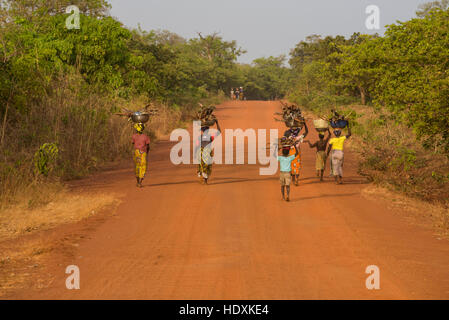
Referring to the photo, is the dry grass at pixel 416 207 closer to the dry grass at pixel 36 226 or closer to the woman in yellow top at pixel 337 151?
the woman in yellow top at pixel 337 151

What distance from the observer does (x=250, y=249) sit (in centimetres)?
773

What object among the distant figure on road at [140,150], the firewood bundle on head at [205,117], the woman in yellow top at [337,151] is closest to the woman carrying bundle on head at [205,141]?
the firewood bundle on head at [205,117]

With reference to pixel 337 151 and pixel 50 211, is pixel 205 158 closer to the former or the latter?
pixel 337 151

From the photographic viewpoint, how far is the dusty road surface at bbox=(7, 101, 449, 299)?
19.9ft

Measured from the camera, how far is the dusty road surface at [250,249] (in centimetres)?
606

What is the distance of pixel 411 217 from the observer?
33.9 ft

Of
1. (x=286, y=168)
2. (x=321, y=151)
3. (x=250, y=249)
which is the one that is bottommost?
(x=250, y=249)

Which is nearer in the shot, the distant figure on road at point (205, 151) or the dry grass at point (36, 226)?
the dry grass at point (36, 226)

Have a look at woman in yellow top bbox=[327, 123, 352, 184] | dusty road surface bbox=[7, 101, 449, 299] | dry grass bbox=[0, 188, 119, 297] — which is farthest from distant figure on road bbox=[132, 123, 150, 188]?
woman in yellow top bbox=[327, 123, 352, 184]

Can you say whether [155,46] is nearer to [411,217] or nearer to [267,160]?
[267,160]

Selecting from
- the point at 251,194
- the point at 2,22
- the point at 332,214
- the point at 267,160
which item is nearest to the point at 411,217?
the point at 332,214

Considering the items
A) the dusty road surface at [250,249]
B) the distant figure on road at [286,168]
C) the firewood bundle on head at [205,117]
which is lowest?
the dusty road surface at [250,249]

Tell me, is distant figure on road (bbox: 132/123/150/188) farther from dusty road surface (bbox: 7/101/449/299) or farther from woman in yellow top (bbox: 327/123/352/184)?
woman in yellow top (bbox: 327/123/352/184)

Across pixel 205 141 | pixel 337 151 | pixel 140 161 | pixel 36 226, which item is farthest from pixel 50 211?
pixel 337 151
